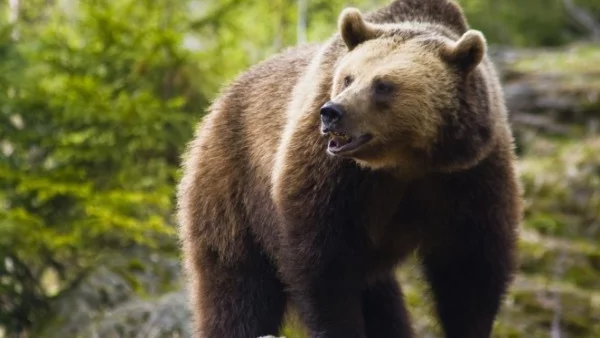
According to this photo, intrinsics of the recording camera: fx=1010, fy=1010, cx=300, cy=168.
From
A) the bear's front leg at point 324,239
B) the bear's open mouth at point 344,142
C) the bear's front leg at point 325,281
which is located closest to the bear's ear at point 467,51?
the bear's open mouth at point 344,142

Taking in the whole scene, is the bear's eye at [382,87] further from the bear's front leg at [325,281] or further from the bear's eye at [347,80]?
the bear's front leg at [325,281]

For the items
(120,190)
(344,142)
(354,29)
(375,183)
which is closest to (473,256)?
(375,183)

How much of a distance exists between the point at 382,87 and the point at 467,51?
457 mm

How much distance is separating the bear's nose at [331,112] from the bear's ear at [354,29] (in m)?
0.58

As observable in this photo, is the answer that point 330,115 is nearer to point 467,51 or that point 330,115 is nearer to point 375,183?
point 375,183

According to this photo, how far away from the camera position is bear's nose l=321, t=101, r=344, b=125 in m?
4.52

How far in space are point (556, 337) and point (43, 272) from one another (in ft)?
15.3

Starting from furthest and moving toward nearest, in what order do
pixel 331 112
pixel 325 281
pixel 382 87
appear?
pixel 325 281, pixel 382 87, pixel 331 112

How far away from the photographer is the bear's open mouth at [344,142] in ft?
15.1

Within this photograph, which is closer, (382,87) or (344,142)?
(344,142)

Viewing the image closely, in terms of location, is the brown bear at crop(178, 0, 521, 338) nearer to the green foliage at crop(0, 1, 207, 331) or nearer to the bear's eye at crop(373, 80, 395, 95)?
the bear's eye at crop(373, 80, 395, 95)

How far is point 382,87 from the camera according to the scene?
4.79 m

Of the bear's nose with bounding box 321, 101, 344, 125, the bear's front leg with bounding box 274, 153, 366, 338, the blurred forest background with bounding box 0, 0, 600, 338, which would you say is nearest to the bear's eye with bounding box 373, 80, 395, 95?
the bear's nose with bounding box 321, 101, 344, 125

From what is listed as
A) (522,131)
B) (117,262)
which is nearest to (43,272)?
(117,262)
